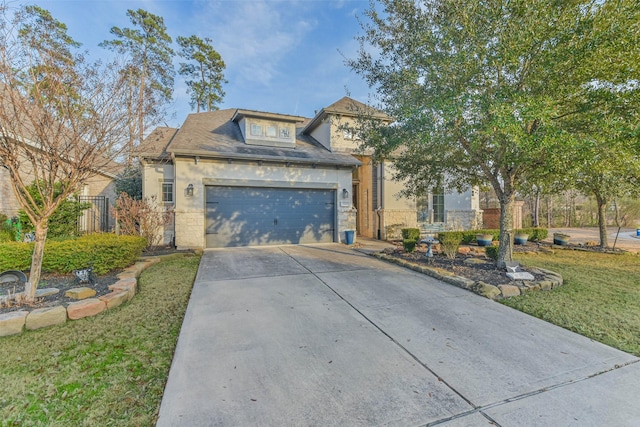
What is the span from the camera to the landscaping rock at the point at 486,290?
15.4 feet

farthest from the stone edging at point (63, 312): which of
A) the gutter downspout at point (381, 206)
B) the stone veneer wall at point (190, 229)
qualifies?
the gutter downspout at point (381, 206)

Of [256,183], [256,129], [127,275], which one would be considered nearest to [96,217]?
[256,183]

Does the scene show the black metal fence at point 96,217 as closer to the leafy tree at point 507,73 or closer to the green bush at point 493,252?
the leafy tree at point 507,73

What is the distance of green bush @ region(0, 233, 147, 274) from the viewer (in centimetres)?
512

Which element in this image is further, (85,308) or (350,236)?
(350,236)

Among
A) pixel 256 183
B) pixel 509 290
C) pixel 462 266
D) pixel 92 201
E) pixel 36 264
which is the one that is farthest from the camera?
pixel 92 201

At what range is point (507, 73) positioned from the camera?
5090mm

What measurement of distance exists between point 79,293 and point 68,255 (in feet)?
5.14

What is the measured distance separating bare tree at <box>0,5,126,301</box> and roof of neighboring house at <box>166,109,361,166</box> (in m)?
4.84

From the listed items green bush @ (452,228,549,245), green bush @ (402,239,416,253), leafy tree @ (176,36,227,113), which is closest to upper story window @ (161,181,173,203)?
green bush @ (402,239,416,253)

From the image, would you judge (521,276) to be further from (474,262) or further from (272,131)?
(272,131)

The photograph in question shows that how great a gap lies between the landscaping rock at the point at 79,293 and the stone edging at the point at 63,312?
24 centimetres

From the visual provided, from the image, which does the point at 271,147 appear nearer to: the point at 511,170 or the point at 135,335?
the point at 511,170

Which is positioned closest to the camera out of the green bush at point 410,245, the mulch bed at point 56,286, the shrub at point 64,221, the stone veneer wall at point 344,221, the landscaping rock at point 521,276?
the mulch bed at point 56,286
